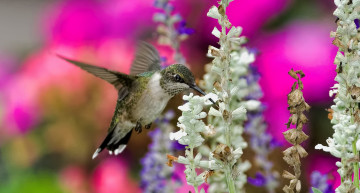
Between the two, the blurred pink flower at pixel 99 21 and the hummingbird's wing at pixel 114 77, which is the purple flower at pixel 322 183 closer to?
the hummingbird's wing at pixel 114 77

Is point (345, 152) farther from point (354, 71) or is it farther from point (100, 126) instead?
point (100, 126)

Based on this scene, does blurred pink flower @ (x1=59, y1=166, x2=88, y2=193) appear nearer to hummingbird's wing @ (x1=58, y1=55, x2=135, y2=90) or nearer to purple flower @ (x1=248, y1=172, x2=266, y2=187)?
hummingbird's wing @ (x1=58, y1=55, x2=135, y2=90)

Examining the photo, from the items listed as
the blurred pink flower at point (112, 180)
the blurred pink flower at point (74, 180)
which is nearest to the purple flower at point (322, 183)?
the blurred pink flower at point (112, 180)

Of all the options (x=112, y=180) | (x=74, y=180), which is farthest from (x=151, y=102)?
(x=74, y=180)

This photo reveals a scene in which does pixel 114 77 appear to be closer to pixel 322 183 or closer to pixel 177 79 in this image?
pixel 177 79

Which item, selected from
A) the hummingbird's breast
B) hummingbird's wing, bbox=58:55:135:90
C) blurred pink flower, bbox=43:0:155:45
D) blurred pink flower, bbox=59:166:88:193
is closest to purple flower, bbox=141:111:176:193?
the hummingbird's breast

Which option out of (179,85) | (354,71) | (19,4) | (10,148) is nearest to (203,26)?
(10,148)
